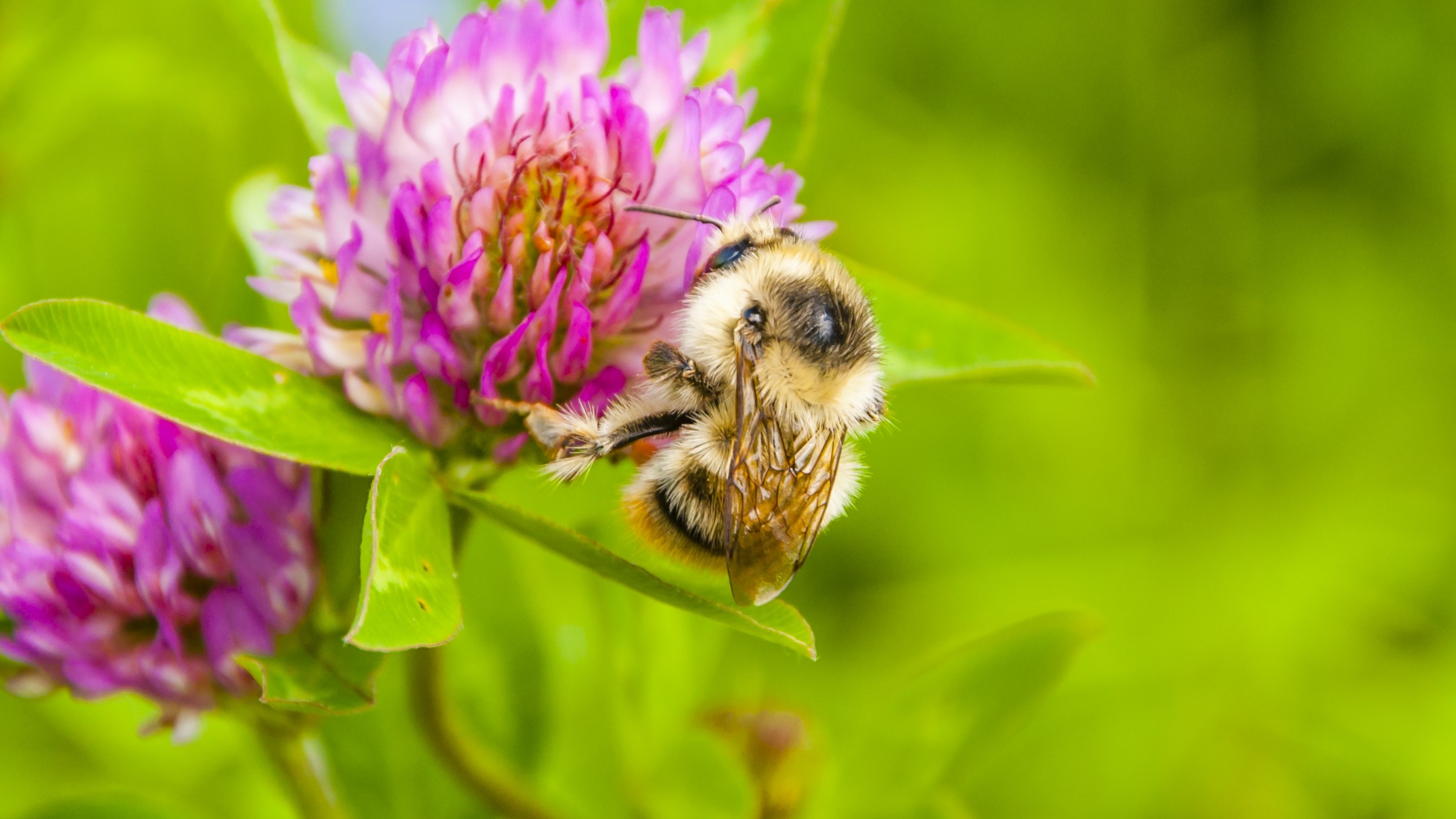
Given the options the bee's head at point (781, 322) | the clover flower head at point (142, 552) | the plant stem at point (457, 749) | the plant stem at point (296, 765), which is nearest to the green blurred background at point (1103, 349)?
the plant stem at point (457, 749)

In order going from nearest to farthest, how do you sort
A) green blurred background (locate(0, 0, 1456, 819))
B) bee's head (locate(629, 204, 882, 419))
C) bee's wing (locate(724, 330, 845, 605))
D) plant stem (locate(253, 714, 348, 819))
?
1. bee's wing (locate(724, 330, 845, 605))
2. bee's head (locate(629, 204, 882, 419))
3. plant stem (locate(253, 714, 348, 819))
4. green blurred background (locate(0, 0, 1456, 819))

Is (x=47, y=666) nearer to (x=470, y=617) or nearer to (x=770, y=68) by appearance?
(x=470, y=617)

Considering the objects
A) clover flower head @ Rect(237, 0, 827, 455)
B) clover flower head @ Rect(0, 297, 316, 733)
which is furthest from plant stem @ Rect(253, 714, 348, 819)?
clover flower head @ Rect(237, 0, 827, 455)

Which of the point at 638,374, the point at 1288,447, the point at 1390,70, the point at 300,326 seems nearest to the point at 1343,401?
the point at 1288,447

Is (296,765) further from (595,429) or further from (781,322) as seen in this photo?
(781,322)

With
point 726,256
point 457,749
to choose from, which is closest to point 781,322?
point 726,256

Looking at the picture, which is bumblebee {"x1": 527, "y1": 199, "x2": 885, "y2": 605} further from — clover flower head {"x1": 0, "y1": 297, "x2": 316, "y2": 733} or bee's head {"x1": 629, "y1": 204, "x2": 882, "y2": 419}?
clover flower head {"x1": 0, "y1": 297, "x2": 316, "y2": 733}

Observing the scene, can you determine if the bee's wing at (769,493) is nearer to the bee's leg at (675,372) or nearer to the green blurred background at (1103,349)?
the bee's leg at (675,372)
